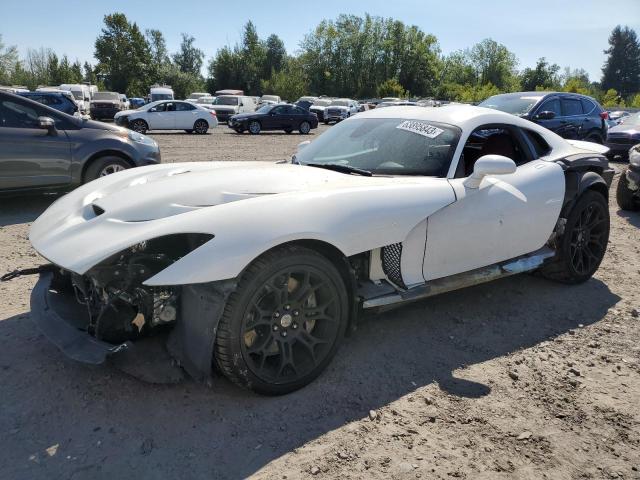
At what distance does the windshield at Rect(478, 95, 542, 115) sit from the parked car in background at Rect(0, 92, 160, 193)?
290 inches

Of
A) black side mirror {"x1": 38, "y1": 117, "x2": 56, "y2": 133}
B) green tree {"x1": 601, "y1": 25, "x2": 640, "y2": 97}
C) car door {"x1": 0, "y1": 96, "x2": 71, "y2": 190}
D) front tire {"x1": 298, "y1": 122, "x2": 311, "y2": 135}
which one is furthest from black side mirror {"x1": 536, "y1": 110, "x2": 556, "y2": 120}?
green tree {"x1": 601, "y1": 25, "x2": 640, "y2": 97}

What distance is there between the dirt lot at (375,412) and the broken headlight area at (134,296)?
0.37 meters

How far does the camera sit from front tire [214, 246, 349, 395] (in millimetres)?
2400

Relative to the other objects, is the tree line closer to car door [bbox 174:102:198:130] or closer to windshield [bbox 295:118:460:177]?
car door [bbox 174:102:198:130]

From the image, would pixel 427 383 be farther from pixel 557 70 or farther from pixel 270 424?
pixel 557 70

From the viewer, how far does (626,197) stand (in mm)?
7605

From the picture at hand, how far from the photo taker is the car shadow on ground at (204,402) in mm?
2174

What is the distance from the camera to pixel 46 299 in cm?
284

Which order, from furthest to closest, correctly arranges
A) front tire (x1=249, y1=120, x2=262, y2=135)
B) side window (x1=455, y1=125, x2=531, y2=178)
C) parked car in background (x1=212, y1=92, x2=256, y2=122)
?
parked car in background (x1=212, y1=92, x2=256, y2=122)
front tire (x1=249, y1=120, x2=262, y2=135)
side window (x1=455, y1=125, x2=531, y2=178)

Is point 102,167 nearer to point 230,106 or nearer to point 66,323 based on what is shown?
point 66,323

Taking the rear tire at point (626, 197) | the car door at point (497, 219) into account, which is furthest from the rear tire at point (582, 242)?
the rear tire at point (626, 197)

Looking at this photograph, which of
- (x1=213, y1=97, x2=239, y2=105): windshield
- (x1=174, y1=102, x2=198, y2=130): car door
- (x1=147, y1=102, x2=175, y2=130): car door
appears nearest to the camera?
(x1=147, y1=102, x2=175, y2=130): car door

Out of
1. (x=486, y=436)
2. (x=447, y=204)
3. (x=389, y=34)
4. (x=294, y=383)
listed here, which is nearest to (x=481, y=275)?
(x=447, y=204)

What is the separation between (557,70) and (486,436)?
7745 centimetres
